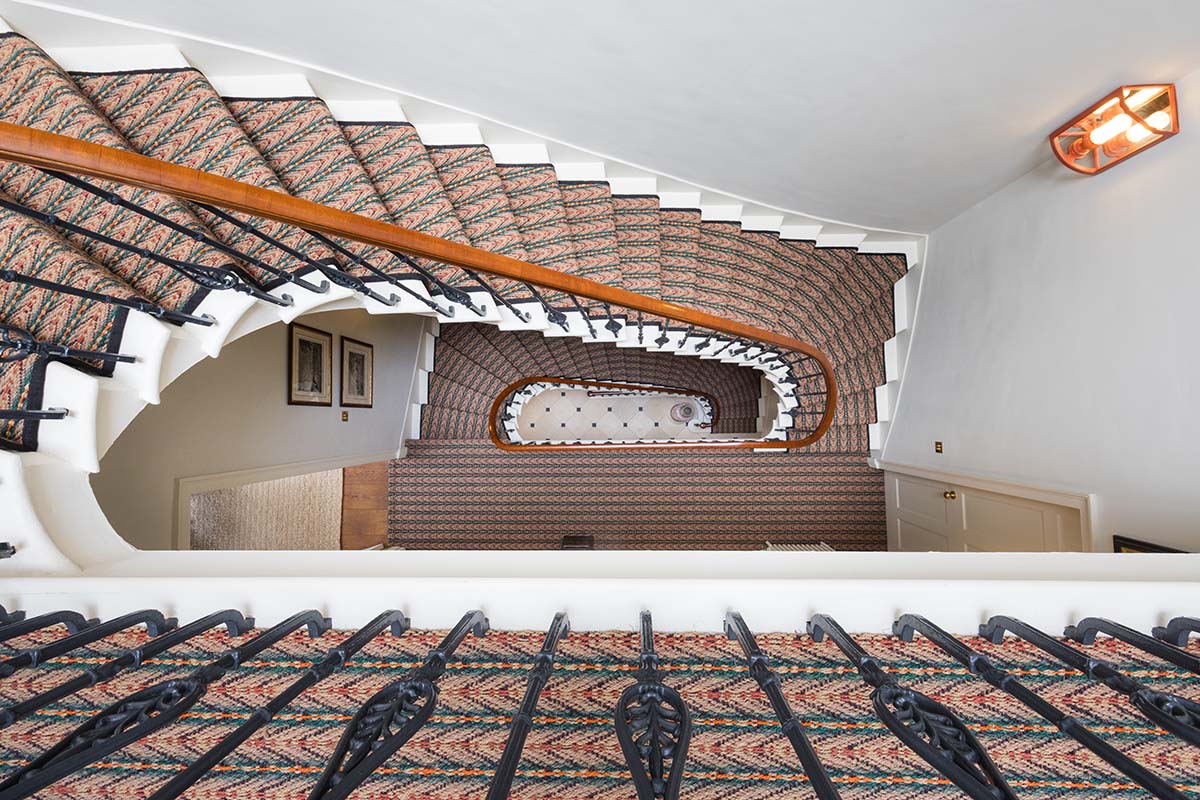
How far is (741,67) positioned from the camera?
1795mm

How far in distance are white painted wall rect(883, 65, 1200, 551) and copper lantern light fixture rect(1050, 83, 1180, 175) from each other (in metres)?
0.05

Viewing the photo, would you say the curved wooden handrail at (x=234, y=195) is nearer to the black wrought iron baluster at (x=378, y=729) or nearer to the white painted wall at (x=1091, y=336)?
the black wrought iron baluster at (x=378, y=729)

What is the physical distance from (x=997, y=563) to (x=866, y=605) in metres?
0.34

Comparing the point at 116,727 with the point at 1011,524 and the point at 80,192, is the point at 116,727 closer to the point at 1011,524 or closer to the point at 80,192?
the point at 80,192

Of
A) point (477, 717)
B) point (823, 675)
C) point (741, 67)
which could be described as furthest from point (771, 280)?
point (477, 717)

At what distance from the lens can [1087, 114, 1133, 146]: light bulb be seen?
5.74ft

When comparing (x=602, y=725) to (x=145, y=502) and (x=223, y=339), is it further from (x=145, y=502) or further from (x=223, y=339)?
(x=145, y=502)

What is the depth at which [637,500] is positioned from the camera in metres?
4.07

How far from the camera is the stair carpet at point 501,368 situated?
520cm

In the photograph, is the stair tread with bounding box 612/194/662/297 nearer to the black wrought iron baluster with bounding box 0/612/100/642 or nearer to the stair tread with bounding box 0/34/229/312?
the stair tread with bounding box 0/34/229/312

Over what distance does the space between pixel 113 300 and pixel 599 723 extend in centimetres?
166

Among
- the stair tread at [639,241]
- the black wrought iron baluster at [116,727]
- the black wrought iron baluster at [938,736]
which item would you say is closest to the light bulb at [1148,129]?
the stair tread at [639,241]

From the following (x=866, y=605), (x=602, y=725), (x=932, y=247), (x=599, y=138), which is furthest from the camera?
(x=932, y=247)

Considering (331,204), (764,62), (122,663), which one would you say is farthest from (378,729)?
(764,62)
